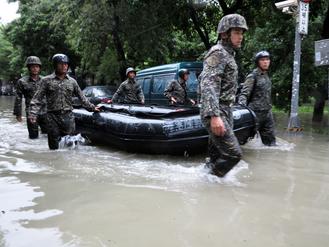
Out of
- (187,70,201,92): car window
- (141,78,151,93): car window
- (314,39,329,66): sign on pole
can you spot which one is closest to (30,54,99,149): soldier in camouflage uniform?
(187,70,201,92): car window

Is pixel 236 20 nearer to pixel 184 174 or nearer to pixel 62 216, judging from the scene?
pixel 184 174

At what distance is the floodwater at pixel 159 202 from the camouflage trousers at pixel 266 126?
3.06ft

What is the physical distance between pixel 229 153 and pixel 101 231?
186 centimetres

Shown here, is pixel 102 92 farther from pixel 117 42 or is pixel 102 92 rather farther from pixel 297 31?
pixel 297 31

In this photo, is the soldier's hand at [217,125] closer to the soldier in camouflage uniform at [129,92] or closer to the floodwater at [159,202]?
the floodwater at [159,202]

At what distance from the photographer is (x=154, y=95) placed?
37.6 ft

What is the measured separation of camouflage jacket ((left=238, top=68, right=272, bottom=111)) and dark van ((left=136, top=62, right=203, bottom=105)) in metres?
2.58

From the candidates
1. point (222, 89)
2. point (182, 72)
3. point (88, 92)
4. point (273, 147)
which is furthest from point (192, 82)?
point (88, 92)

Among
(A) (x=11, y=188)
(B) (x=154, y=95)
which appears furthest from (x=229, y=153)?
(B) (x=154, y=95)

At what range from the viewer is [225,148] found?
490 cm

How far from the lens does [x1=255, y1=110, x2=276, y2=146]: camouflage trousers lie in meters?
7.90

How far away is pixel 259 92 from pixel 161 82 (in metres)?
3.70

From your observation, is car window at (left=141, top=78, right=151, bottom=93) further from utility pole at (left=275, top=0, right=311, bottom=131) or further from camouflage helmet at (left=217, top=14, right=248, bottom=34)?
camouflage helmet at (left=217, top=14, right=248, bottom=34)

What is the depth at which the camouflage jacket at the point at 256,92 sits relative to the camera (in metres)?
7.80
